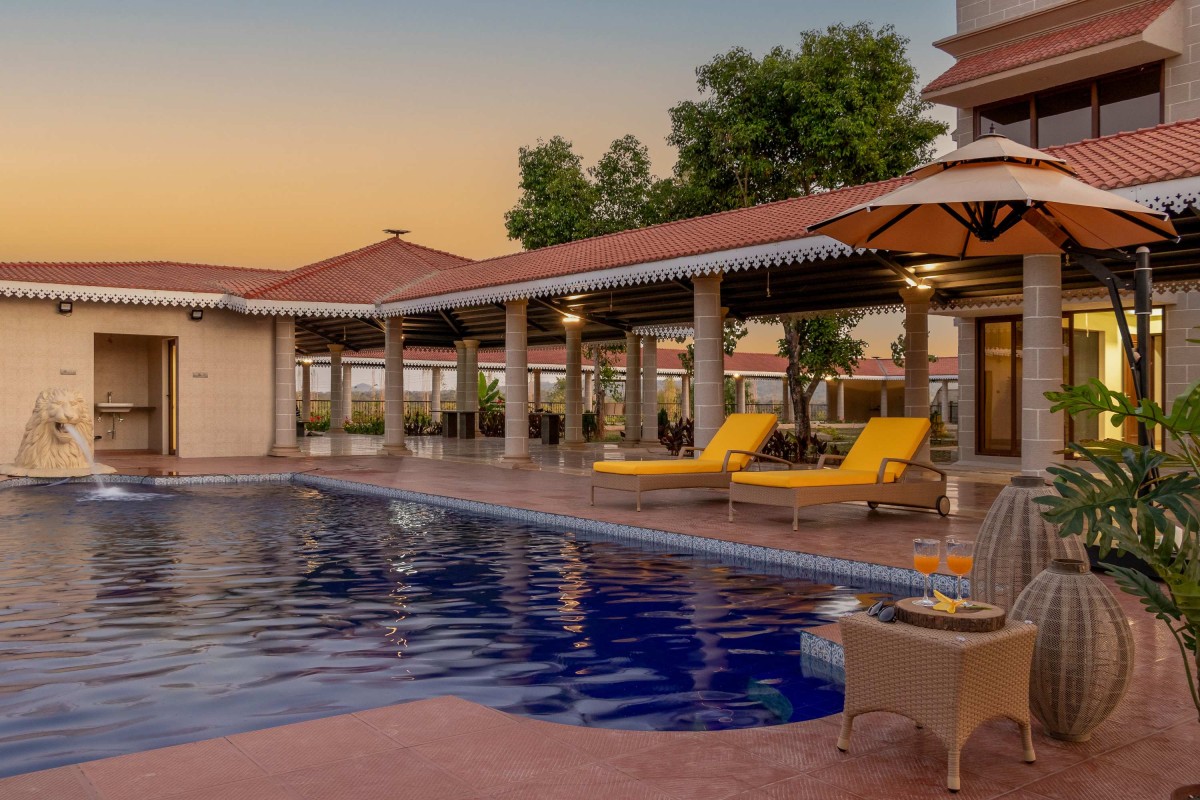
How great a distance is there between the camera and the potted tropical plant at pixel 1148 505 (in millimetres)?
2801

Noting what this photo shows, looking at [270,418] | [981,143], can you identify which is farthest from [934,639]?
[270,418]

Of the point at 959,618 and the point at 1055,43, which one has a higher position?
the point at 1055,43

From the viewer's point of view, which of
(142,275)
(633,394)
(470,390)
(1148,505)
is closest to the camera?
(1148,505)

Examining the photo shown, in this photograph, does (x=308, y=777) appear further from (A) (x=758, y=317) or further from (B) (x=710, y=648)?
(A) (x=758, y=317)

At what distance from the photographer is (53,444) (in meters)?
15.4

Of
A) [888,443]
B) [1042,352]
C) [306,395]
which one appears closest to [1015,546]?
[1042,352]

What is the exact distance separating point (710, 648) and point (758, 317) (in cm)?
1452

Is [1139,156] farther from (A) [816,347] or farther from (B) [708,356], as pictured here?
(A) [816,347]

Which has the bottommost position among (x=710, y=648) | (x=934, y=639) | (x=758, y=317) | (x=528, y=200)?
(x=710, y=648)

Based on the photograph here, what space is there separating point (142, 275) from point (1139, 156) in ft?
61.7

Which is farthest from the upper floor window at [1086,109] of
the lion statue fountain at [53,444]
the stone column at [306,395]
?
the stone column at [306,395]

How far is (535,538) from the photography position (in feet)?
31.5

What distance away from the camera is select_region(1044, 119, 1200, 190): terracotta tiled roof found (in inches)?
337

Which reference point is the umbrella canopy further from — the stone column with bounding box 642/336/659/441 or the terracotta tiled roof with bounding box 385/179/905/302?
the stone column with bounding box 642/336/659/441
